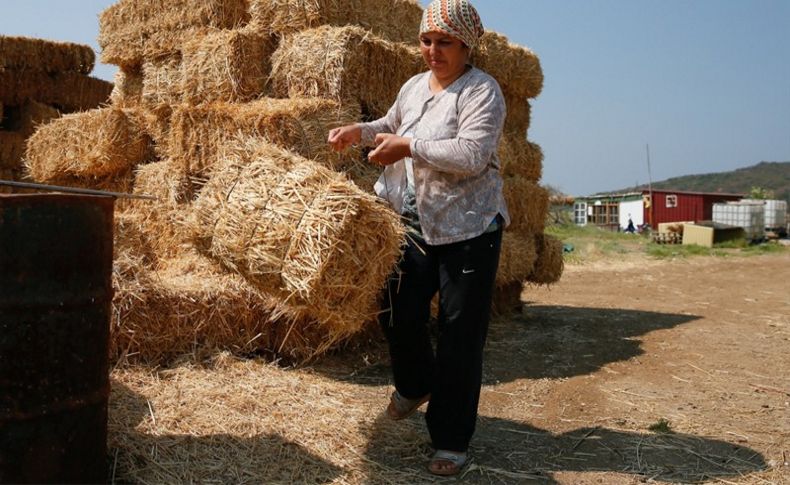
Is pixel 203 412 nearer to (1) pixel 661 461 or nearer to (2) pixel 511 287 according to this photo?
(1) pixel 661 461

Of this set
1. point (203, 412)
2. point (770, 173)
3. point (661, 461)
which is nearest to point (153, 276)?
point (203, 412)

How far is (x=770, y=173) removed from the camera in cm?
9944

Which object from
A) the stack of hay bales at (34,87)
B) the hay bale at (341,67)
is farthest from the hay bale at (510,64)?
the stack of hay bales at (34,87)

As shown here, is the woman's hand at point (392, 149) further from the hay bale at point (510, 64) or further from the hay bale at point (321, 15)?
the hay bale at point (510, 64)

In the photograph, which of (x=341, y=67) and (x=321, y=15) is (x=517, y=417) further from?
(x=321, y=15)

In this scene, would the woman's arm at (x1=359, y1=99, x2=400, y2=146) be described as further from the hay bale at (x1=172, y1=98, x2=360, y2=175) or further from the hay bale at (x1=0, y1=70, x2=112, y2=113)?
the hay bale at (x1=0, y1=70, x2=112, y2=113)

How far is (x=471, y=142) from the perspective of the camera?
3314 millimetres

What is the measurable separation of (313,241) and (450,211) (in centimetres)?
68

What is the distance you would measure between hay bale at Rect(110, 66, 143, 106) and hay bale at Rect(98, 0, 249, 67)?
110 millimetres

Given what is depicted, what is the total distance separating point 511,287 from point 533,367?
2.40 metres

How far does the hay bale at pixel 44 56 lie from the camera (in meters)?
10.4

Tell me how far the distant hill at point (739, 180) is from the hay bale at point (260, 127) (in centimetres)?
8972

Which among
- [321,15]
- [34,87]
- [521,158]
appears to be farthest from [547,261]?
[34,87]

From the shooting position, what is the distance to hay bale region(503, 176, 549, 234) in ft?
25.8
